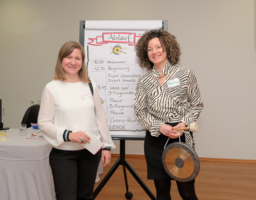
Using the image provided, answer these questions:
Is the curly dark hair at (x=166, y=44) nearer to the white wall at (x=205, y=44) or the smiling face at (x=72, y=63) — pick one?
the smiling face at (x=72, y=63)

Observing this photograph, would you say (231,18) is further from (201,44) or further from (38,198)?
(38,198)

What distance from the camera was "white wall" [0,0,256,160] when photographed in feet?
10.6

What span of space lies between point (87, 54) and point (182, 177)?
1.32m

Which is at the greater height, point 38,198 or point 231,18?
point 231,18

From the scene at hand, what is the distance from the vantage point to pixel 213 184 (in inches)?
101

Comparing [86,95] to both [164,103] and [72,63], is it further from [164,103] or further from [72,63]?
[164,103]

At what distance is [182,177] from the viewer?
4.03 feet

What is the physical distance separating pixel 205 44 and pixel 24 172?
3.04 m

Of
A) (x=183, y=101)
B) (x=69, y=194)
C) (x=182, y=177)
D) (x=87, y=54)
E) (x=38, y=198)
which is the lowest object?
(x=38, y=198)

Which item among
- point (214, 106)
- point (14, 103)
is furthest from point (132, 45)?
point (14, 103)

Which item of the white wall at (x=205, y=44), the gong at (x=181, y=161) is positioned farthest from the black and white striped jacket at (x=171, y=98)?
the white wall at (x=205, y=44)

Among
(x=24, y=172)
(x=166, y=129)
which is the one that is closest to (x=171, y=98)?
(x=166, y=129)

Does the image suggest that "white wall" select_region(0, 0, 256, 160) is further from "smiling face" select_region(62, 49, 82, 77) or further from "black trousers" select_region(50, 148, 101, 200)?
"smiling face" select_region(62, 49, 82, 77)

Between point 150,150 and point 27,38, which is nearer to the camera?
point 150,150
